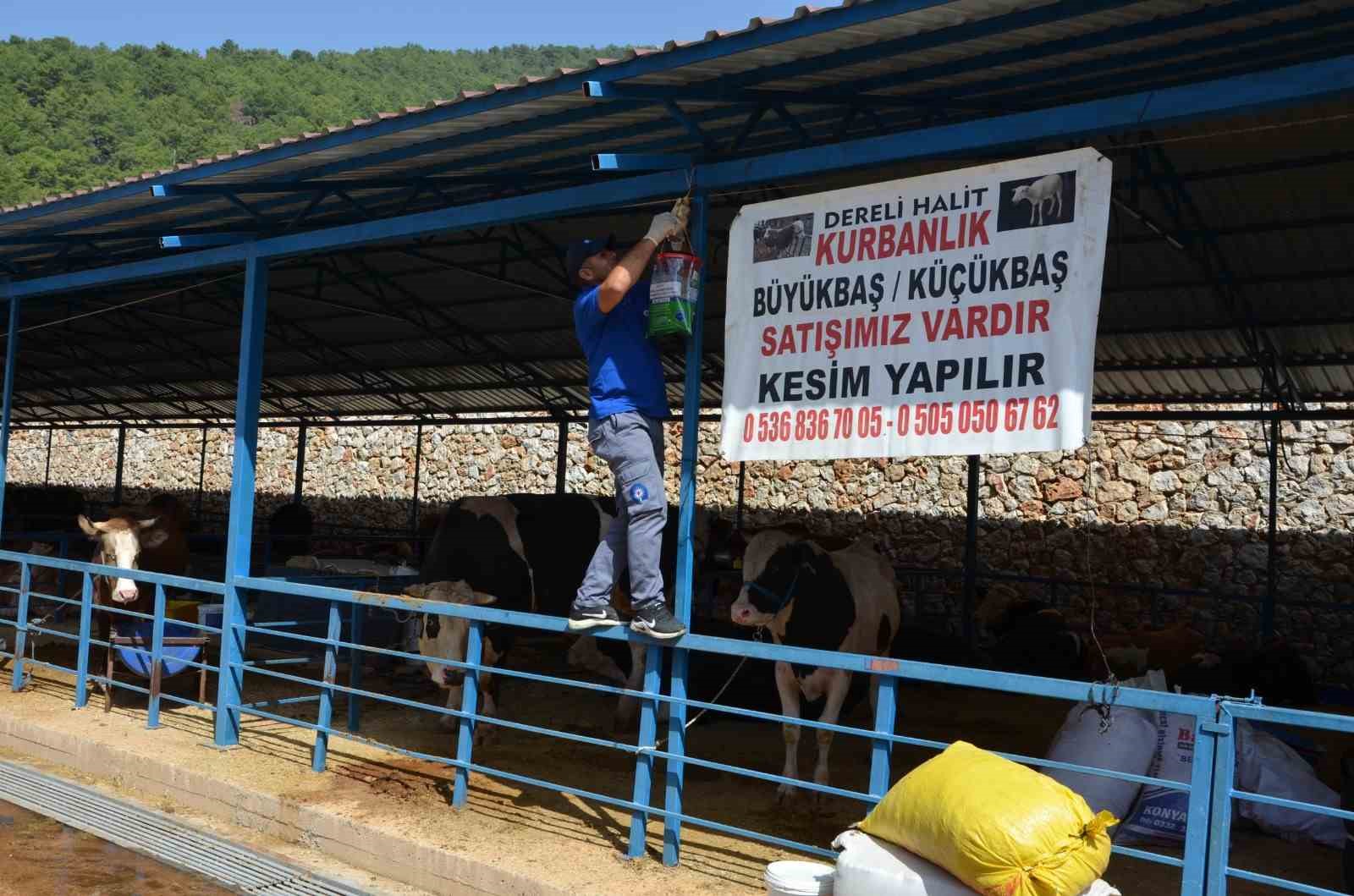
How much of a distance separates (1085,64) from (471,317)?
8.81 m

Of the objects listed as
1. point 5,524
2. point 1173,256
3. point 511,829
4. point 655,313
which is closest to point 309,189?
point 655,313

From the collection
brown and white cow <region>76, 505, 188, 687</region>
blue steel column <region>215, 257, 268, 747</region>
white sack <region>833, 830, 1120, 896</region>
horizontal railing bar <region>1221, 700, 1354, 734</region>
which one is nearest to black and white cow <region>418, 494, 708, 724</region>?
blue steel column <region>215, 257, 268, 747</region>

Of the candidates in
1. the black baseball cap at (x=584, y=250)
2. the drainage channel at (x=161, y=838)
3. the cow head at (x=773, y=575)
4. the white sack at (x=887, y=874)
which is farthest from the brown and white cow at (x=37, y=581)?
the white sack at (x=887, y=874)

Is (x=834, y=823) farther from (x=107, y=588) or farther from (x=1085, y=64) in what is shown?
(x=107, y=588)

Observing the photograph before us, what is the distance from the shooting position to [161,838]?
659cm

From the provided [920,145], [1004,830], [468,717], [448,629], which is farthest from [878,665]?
[448,629]

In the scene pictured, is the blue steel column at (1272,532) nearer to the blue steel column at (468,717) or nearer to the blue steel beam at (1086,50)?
the blue steel beam at (1086,50)

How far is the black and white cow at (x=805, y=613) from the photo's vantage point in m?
6.97

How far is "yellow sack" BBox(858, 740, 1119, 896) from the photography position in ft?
13.0

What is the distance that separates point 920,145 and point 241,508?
5.20 m

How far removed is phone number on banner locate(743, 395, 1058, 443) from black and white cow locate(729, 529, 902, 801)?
58.7 inches

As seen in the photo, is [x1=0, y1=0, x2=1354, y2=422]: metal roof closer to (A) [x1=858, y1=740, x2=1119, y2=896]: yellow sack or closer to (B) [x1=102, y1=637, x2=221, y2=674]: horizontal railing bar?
(A) [x1=858, y1=740, x2=1119, y2=896]: yellow sack

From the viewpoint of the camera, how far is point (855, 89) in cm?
598

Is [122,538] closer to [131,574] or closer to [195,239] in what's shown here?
[131,574]
